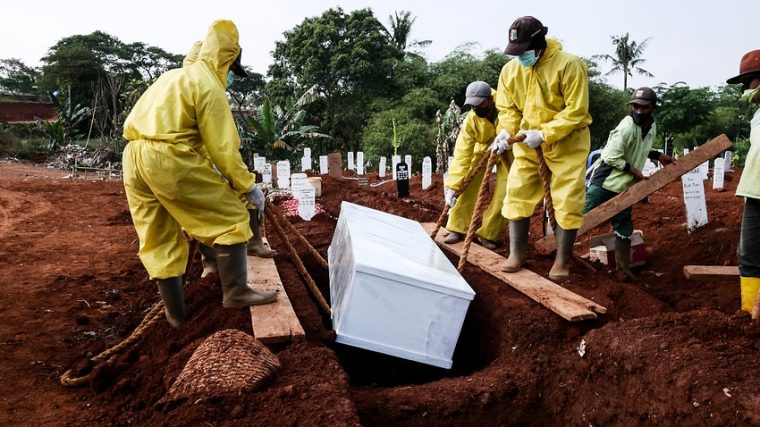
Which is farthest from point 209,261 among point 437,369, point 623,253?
point 623,253

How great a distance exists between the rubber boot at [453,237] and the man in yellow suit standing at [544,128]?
102 cm

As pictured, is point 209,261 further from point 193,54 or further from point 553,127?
point 553,127

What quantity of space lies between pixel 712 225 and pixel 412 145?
55.4 feet

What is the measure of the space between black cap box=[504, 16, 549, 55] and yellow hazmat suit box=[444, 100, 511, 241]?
133 cm

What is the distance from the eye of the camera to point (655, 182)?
4.83m

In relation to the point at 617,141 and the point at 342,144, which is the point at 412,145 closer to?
the point at 342,144

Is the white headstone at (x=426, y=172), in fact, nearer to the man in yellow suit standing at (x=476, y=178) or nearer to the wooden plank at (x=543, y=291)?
the man in yellow suit standing at (x=476, y=178)

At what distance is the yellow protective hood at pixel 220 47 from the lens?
3.50 metres

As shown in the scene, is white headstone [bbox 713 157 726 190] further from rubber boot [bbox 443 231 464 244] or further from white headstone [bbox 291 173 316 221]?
white headstone [bbox 291 173 316 221]

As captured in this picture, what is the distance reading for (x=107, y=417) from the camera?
9.09ft

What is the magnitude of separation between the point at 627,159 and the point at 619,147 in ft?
0.57

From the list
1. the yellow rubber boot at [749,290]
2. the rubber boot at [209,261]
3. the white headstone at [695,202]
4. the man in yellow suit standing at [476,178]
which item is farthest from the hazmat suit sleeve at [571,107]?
the white headstone at [695,202]

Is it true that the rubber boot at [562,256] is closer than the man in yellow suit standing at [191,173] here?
No

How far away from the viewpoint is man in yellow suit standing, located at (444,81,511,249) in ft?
17.3
